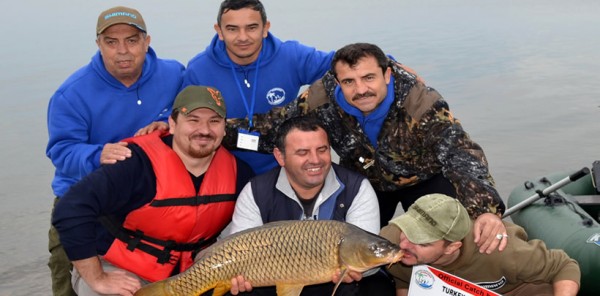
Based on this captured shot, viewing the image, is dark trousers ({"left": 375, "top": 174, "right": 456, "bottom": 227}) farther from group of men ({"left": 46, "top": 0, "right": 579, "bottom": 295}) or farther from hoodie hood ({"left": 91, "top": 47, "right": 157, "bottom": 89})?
hoodie hood ({"left": 91, "top": 47, "right": 157, "bottom": 89})

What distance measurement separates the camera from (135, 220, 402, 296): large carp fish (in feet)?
13.7

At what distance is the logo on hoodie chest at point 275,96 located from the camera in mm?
5828

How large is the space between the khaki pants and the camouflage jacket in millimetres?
1482

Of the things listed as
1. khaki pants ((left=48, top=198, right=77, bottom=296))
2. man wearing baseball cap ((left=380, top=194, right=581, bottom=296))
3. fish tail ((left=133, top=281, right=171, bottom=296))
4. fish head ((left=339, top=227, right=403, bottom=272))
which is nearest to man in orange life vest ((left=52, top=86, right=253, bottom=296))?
fish tail ((left=133, top=281, right=171, bottom=296))

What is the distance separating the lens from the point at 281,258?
4.24 m

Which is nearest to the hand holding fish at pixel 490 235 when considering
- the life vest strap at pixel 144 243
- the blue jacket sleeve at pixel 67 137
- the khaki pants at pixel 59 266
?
the life vest strap at pixel 144 243

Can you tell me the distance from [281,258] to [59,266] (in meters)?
2.19

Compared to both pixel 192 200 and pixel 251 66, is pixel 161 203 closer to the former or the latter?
pixel 192 200

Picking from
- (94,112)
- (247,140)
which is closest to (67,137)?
(94,112)

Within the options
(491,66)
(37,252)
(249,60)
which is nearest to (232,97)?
(249,60)

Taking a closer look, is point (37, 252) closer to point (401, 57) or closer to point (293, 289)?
point (293, 289)

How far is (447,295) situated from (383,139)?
1.22m

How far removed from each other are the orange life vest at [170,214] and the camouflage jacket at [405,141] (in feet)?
2.04

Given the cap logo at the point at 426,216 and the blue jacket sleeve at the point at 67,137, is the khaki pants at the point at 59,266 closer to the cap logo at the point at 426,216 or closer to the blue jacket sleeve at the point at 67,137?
the blue jacket sleeve at the point at 67,137
